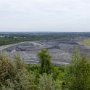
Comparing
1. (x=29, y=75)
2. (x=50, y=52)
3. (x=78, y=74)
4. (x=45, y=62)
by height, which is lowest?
(x=50, y=52)

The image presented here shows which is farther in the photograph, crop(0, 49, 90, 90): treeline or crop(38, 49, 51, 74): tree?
crop(38, 49, 51, 74): tree

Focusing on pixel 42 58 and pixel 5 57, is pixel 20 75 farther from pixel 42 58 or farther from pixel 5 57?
pixel 42 58

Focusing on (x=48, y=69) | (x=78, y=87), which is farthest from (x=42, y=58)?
(x=78, y=87)

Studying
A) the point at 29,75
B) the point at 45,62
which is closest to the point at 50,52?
the point at 45,62

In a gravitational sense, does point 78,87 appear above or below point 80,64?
below

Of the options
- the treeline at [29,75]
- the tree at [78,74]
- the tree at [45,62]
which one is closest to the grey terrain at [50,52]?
the tree at [45,62]

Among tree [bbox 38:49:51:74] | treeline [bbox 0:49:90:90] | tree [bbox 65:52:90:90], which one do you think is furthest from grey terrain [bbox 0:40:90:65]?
tree [bbox 65:52:90:90]

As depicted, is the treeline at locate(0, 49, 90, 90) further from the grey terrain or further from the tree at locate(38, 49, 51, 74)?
the grey terrain

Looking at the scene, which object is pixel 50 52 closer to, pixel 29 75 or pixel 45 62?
pixel 45 62
